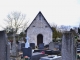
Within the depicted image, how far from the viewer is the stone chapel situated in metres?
30.4

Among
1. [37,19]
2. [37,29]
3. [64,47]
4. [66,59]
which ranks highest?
[37,19]

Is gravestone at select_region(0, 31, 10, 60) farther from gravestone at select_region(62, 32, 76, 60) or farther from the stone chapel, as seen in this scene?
the stone chapel

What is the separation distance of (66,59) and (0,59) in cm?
228

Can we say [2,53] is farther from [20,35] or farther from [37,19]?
[20,35]

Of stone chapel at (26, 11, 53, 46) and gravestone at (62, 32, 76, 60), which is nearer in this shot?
gravestone at (62, 32, 76, 60)

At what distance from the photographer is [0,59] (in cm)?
565

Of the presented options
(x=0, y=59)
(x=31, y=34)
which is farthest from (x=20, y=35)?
(x=0, y=59)

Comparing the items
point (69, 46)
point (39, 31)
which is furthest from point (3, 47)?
point (39, 31)

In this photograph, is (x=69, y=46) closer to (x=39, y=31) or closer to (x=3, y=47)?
(x=3, y=47)

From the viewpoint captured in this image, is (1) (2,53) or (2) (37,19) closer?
(1) (2,53)

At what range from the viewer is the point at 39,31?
30.8 meters

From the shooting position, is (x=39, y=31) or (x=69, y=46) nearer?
(x=69, y=46)

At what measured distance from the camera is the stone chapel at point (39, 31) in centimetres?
3042

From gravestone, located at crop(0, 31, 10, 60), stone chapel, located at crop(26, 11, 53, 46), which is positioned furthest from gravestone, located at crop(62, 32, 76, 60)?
stone chapel, located at crop(26, 11, 53, 46)
